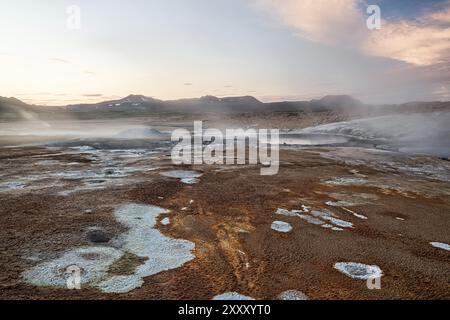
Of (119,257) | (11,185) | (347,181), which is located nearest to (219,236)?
(119,257)

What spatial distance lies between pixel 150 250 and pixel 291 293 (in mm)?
2156

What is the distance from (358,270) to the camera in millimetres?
4355

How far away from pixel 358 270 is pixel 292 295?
119 centimetres

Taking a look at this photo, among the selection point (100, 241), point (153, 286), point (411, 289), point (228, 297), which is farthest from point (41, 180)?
point (411, 289)

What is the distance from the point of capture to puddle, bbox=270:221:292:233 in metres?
5.86

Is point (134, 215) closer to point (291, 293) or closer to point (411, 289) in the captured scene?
point (291, 293)

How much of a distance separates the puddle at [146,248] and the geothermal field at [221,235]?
0.7 inches

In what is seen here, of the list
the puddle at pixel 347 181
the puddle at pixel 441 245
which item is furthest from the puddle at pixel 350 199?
the puddle at pixel 441 245

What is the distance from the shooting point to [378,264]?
454cm

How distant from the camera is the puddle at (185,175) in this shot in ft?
32.5

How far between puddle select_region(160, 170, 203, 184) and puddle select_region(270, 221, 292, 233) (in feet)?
13.2

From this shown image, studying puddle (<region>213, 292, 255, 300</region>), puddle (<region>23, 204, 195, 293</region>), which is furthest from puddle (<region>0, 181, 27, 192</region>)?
puddle (<region>213, 292, 255, 300</region>)

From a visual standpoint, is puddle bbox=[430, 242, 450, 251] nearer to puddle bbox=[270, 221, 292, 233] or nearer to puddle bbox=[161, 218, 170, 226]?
puddle bbox=[270, 221, 292, 233]
